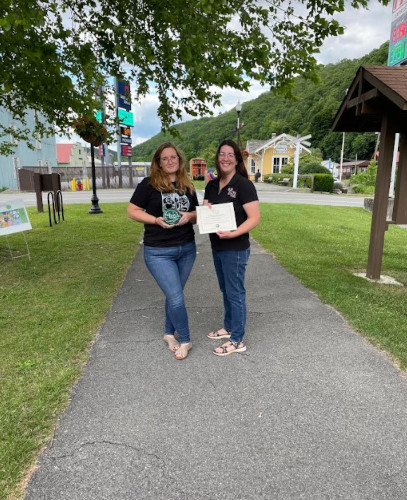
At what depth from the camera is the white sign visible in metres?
7.14

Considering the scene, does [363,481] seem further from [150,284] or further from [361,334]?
[150,284]

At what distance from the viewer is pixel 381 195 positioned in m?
6.07

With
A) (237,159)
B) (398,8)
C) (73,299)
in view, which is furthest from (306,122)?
(237,159)

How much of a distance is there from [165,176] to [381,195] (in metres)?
4.15

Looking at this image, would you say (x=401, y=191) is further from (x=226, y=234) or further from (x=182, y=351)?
(x=182, y=351)

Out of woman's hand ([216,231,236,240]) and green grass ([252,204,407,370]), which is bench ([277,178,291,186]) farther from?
woman's hand ([216,231,236,240])

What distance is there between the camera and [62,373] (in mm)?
3270

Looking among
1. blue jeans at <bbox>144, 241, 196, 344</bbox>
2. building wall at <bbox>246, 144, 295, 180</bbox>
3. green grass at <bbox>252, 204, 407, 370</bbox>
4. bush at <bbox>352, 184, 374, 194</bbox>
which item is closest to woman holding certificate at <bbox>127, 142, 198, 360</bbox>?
blue jeans at <bbox>144, 241, 196, 344</bbox>

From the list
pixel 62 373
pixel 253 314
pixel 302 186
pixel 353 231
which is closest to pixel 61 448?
pixel 62 373

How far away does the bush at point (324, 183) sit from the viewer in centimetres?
3252

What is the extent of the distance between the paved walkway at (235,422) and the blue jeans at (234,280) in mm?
320

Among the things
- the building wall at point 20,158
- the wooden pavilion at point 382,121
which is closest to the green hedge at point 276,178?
the building wall at point 20,158

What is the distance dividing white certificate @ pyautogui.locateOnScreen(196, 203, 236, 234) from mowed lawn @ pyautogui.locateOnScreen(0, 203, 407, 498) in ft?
5.62

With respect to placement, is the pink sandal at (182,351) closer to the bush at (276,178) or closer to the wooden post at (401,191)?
the wooden post at (401,191)
